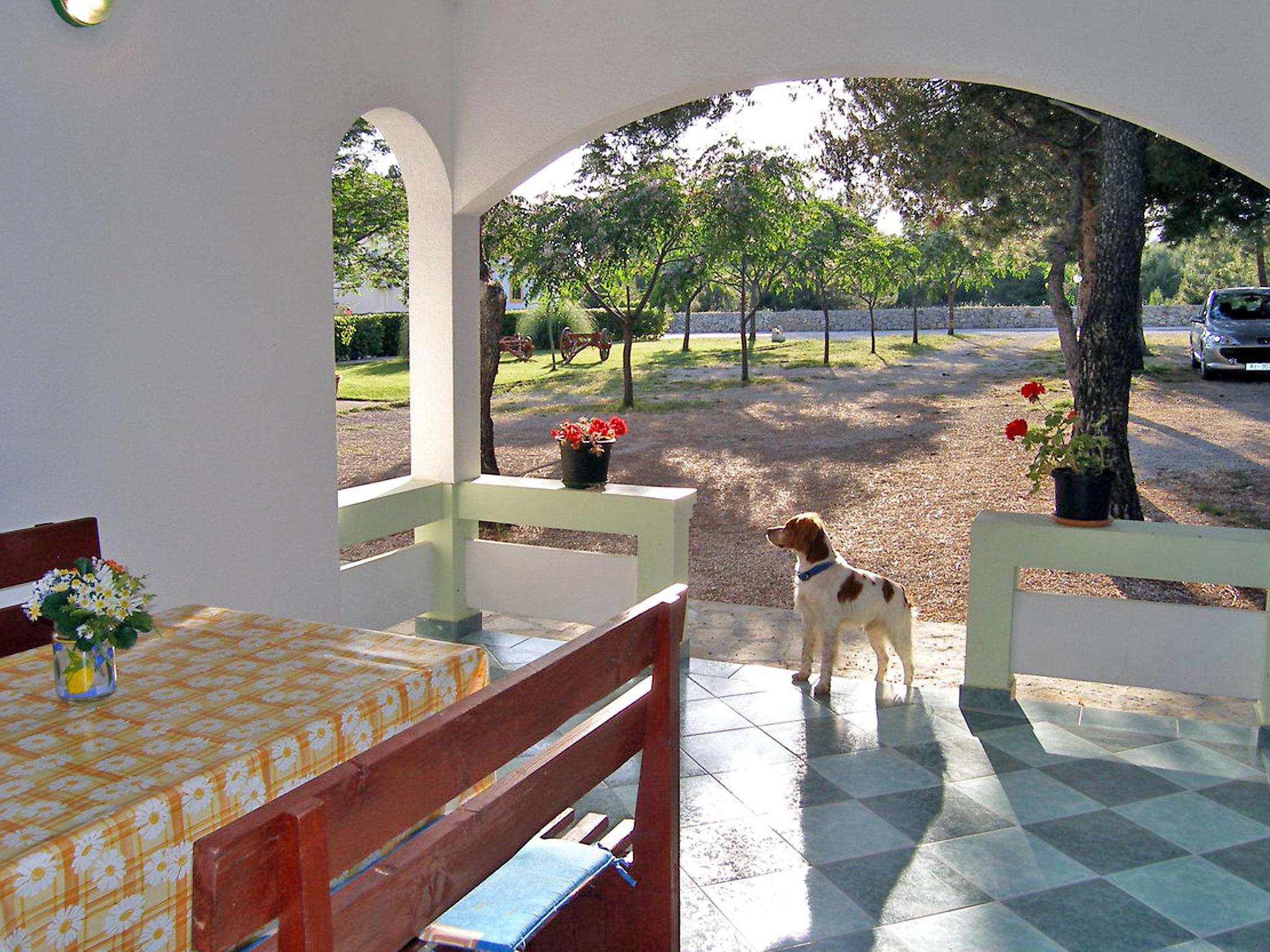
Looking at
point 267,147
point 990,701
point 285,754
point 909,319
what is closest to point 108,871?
point 285,754

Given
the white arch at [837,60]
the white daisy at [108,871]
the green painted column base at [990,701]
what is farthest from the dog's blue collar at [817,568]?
the white daisy at [108,871]

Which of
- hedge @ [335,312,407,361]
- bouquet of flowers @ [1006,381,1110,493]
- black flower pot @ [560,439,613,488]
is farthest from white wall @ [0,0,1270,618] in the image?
hedge @ [335,312,407,361]

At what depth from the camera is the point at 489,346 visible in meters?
8.38

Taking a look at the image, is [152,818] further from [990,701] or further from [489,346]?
[489,346]

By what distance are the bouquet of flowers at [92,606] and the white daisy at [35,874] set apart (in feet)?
1.99

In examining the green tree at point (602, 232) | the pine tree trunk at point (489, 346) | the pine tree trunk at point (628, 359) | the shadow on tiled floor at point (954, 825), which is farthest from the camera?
the pine tree trunk at point (628, 359)

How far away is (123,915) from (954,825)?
2537mm

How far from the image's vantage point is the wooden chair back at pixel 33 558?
2732mm

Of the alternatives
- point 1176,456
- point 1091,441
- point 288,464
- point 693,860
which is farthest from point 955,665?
point 1176,456

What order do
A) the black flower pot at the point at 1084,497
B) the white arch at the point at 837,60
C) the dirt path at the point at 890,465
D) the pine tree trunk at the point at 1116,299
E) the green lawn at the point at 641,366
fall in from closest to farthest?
1. the white arch at the point at 837,60
2. the black flower pot at the point at 1084,497
3. the pine tree trunk at the point at 1116,299
4. the dirt path at the point at 890,465
5. the green lawn at the point at 641,366

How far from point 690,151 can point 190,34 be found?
8.48m

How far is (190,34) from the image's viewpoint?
3748mm

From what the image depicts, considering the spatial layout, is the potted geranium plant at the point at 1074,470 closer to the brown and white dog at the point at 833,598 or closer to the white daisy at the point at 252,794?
the brown and white dog at the point at 833,598

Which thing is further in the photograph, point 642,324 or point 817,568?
point 642,324
